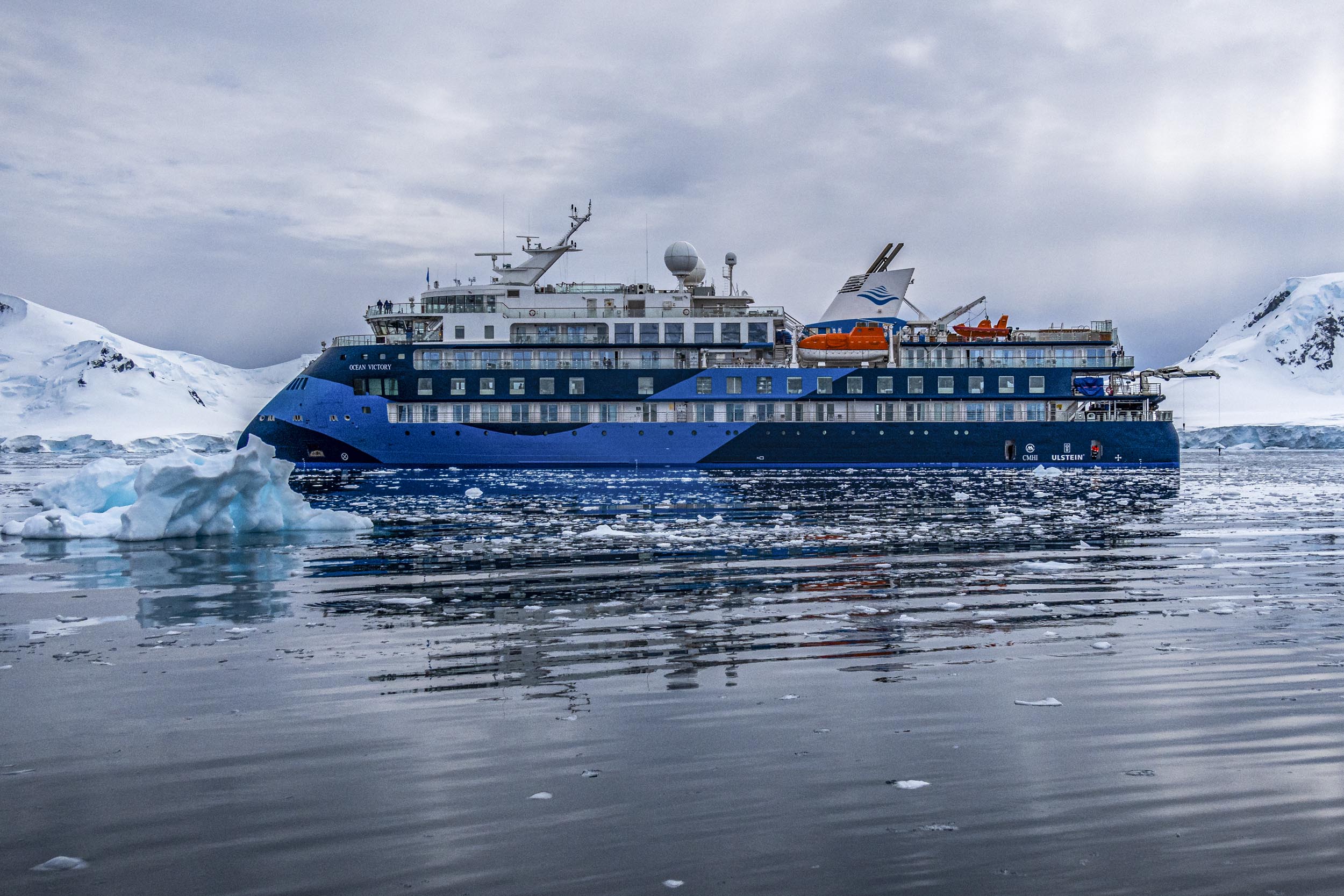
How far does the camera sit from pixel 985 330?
58.6 m

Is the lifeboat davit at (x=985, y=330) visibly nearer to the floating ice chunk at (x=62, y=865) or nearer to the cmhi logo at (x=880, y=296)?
the cmhi logo at (x=880, y=296)

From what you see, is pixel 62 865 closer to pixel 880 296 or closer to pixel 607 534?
pixel 607 534

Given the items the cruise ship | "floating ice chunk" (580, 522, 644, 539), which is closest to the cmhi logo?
the cruise ship

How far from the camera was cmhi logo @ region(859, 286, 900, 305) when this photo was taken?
5828 cm

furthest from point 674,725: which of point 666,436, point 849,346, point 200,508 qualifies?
point 849,346

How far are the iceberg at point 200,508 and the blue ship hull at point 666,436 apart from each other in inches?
1214

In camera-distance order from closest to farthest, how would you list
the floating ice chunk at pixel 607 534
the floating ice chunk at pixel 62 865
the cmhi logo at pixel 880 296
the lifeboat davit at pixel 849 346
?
1. the floating ice chunk at pixel 62 865
2. the floating ice chunk at pixel 607 534
3. the lifeboat davit at pixel 849 346
4. the cmhi logo at pixel 880 296

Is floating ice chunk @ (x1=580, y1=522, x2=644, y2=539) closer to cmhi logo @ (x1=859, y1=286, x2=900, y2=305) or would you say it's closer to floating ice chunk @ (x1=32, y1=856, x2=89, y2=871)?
floating ice chunk @ (x1=32, y1=856, x2=89, y2=871)

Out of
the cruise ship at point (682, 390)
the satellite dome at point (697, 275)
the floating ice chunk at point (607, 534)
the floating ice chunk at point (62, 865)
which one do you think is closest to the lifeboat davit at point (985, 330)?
the cruise ship at point (682, 390)

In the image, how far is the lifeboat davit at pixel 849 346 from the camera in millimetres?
56781

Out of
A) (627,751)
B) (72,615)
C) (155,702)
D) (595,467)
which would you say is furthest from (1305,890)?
(595,467)

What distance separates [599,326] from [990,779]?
51.2 metres

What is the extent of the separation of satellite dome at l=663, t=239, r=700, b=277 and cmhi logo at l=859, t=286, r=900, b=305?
9.83 m

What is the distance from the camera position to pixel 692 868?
5.13 meters
